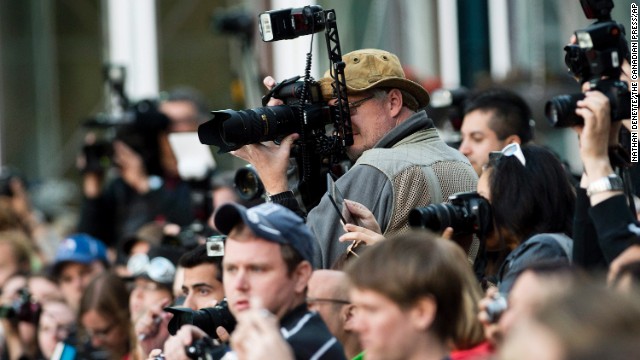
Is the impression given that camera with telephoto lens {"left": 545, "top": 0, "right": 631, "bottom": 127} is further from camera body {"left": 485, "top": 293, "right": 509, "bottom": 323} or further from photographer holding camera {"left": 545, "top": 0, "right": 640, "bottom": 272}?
camera body {"left": 485, "top": 293, "right": 509, "bottom": 323}

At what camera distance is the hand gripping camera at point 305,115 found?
4953mm

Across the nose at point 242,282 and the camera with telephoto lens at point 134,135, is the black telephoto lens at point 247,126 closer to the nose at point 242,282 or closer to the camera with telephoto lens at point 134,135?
the nose at point 242,282

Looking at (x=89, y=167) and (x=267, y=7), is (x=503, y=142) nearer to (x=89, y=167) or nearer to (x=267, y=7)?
(x=89, y=167)

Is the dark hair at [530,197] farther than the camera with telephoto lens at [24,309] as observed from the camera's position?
No

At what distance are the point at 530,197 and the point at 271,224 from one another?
3.95 feet

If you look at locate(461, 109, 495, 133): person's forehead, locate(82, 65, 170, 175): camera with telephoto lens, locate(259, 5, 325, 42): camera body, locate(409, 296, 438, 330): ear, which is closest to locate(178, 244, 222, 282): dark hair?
locate(259, 5, 325, 42): camera body

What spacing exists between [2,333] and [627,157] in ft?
14.1

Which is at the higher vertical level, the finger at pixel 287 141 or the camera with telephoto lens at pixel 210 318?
the finger at pixel 287 141

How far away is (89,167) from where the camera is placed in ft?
31.2

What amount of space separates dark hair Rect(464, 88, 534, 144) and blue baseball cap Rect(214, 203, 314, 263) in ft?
8.05

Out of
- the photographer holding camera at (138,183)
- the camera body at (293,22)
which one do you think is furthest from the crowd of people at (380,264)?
the camera body at (293,22)

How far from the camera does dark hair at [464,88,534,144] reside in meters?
6.31

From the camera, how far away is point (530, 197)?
4770 mm

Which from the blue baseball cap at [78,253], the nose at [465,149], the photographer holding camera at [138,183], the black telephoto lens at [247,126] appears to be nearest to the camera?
the black telephoto lens at [247,126]
